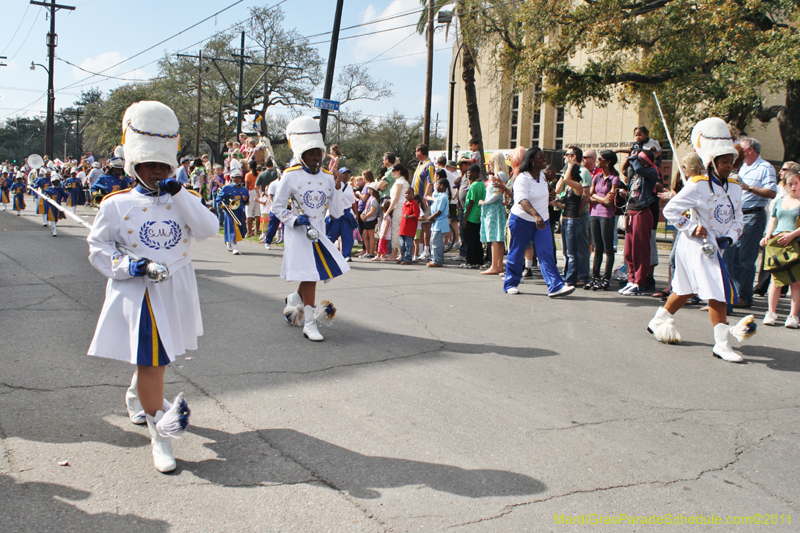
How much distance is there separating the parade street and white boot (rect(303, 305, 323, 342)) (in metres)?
0.08

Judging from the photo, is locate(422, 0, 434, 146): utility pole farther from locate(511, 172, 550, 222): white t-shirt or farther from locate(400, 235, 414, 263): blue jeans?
locate(511, 172, 550, 222): white t-shirt

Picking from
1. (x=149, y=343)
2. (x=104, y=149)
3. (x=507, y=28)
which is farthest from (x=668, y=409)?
(x=104, y=149)

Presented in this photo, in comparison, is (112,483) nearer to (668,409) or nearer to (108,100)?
(668,409)

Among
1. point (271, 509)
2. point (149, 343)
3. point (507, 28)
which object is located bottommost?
point (271, 509)

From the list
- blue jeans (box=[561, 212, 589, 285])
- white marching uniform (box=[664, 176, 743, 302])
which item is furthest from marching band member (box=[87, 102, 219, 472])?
blue jeans (box=[561, 212, 589, 285])

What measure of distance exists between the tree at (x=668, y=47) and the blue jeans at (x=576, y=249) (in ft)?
22.9

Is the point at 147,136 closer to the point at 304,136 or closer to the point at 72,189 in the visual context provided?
the point at 304,136

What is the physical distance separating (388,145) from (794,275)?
5436cm

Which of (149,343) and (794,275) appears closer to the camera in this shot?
(149,343)

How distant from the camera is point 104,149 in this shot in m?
61.6

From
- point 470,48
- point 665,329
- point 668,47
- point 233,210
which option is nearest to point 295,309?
point 665,329

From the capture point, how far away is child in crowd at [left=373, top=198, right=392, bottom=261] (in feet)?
41.0

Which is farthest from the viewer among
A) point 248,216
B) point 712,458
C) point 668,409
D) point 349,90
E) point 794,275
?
point 349,90

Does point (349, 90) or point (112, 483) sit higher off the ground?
→ point (349, 90)
